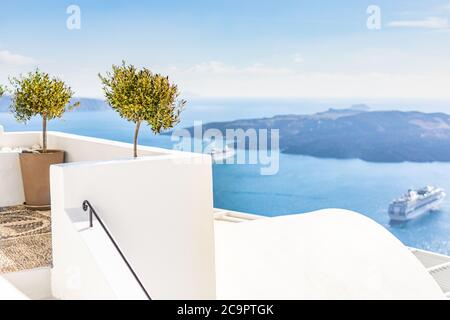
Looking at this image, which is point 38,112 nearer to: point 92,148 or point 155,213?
point 92,148

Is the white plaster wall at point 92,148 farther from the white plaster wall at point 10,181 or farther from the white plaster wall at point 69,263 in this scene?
the white plaster wall at point 69,263

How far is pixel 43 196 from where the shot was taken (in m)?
6.66

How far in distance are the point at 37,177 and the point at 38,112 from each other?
2.50 ft

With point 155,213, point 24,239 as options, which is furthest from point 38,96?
point 155,213

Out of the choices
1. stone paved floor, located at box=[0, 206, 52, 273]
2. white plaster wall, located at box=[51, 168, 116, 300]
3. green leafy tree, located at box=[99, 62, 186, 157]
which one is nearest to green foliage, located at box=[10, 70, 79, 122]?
stone paved floor, located at box=[0, 206, 52, 273]

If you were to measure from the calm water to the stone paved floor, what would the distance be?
25131 mm

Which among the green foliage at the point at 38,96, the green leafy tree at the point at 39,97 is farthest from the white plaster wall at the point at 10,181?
the green foliage at the point at 38,96

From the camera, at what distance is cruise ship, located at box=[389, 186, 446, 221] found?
1350 inches

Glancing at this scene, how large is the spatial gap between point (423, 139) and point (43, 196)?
102ft

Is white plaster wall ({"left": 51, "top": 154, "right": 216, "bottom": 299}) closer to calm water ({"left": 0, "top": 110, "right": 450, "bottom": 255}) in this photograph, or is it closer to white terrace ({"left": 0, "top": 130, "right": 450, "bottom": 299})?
white terrace ({"left": 0, "top": 130, "right": 450, "bottom": 299})

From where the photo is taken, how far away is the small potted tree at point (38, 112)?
665 cm

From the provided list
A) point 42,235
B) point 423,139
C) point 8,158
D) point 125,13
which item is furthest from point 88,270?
point 423,139

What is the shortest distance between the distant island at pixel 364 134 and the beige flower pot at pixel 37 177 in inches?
1029
